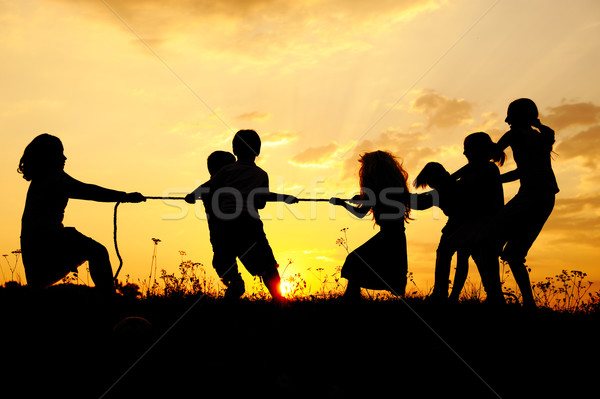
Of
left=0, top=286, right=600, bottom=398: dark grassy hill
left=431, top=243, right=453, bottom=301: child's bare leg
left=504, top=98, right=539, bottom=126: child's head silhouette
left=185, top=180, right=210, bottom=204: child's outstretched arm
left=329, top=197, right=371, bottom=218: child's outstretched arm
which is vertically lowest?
left=0, top=286, right=600, bottom=398: dark grassy hill

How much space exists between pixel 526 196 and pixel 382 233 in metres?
1.79

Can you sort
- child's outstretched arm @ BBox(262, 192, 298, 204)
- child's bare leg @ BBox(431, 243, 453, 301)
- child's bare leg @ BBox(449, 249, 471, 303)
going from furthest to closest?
child's bare leg @ BBox(449, 249, 471, 303), child's bare leg @ BBox(431, 243, 453, 301), child's outstretched arm @ BBox(262, 192, 298, 204)

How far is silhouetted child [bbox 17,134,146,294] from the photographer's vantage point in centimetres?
580

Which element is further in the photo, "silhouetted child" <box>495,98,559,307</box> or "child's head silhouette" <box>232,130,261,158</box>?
"child's head silhouette" <box>232,130,261,158</box>

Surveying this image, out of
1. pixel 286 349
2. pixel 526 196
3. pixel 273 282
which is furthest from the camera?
pixel 273 282

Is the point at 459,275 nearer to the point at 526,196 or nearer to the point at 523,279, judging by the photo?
the point at 523,279

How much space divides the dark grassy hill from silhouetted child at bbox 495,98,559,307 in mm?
714

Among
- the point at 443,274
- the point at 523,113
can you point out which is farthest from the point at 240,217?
the point at 523,113

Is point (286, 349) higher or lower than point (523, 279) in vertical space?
lower

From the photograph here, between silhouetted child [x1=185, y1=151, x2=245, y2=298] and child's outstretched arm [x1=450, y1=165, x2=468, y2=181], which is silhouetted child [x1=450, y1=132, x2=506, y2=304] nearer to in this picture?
child's outstretched arm [x1=450, y1=165, x2=468, y2=181]

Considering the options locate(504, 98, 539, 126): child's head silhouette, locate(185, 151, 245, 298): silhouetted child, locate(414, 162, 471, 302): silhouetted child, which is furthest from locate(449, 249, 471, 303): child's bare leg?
locate(185, 151, 245, 298): silhouetted child

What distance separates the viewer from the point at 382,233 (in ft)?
22.2

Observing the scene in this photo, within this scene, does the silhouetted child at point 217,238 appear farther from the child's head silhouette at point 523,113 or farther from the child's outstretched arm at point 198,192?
the child's head silhouette at point 523,113

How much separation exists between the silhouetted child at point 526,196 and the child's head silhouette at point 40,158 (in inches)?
208
